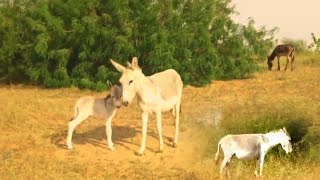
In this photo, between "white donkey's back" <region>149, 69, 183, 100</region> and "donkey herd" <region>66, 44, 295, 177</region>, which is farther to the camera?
"white donkey's back" <region>149, 69, 183, 100</region>

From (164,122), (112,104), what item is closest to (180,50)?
(164,122)

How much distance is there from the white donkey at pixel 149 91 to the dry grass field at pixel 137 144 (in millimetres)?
545

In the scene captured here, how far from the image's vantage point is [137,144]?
9891 millimetres

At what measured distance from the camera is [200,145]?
Answer: 9570 millimetres

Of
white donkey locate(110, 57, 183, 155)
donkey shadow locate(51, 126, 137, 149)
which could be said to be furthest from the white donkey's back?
donkey shadow locate(51, 126, 137, 149)

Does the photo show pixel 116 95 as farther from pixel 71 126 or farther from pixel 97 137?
pixel 97 137

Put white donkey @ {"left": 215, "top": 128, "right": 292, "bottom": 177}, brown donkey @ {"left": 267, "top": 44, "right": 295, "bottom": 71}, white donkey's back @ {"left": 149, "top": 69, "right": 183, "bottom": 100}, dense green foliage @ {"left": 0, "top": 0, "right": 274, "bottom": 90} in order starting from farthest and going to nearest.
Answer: brown donkey @ {"left": 267, "top": 44, "right": 295, "bottom": 71}, dense green foliage @ {"left": 0, "top": 0, "right": 274, "bottom": 90}, white donkey's back @ {"left": 149, "top": 69, "right": 183, "bottom": 100}, white donkey @ {"left": 215, "top": 128, "right": 292, "bottom": 177}

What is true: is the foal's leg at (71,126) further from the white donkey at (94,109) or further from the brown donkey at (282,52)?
the brown donkey at (282,52)

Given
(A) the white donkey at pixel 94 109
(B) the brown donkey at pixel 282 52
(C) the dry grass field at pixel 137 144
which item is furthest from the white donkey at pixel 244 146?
(B) the brown donkey at pixel 282 52

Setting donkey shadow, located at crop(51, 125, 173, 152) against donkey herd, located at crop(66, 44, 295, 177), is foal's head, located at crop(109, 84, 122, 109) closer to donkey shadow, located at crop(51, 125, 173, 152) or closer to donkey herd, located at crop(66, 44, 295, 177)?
donkey herd, located at crop(66, 44, 295, 177)

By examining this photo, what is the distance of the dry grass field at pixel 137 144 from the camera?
26.7ft

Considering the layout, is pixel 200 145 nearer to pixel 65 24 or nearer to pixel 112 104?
pixel 112 104

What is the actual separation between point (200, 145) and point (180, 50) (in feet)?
34.0

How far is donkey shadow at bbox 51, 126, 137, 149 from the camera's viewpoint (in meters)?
10.1
